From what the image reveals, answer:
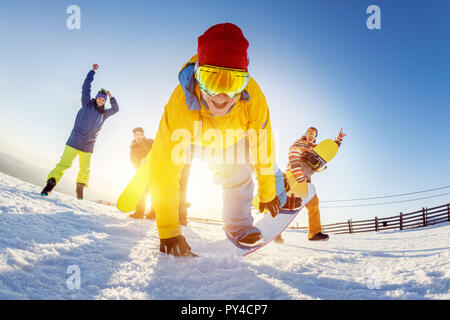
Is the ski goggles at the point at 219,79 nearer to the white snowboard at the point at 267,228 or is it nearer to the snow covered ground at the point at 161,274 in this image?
the snow covered ground at the point at 161,274

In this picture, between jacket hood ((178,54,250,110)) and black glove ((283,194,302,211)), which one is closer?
jacket hood ((178,54,250,110))

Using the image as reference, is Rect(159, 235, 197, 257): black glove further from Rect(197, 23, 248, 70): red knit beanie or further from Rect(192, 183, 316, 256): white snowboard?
Rect(197, 23, 248, 70): red knit beanie

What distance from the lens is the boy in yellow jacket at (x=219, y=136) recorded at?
1485mm

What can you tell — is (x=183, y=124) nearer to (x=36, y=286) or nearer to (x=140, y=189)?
(x=36, y=286)

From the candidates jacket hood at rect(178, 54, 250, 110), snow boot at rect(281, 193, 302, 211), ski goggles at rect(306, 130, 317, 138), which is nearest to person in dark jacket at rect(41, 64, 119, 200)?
jacket hood at rect(178, 54, 250, 110)

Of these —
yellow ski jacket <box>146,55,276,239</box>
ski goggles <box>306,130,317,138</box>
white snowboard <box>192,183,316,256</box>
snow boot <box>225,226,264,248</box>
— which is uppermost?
ski goggles <box>306,130,317,138</box>

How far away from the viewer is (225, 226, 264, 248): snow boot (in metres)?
1.96

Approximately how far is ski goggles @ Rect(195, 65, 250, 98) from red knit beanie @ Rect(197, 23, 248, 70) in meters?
0.04

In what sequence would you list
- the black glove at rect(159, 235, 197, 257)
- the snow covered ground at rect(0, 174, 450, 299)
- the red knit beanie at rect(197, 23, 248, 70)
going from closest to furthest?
the snow covered ground at rect(0, 174, 450, 299) < the red knit beanie at rect(197, 23, 248, 70) < the black glove at rect(159, 235, 197, 257)

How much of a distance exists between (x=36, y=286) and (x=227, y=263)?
988mm

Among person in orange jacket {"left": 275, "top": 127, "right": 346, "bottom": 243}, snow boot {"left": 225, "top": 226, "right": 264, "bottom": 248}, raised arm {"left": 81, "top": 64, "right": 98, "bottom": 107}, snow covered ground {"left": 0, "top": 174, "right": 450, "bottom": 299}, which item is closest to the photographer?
snow covered ground {"left": 0, "top": 174, "right": 450, "bottom": 299}

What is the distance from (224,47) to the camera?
4.80ft

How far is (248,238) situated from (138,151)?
9.60ft

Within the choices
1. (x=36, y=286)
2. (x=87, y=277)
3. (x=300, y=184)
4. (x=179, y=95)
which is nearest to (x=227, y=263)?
(x=87, y=277)
